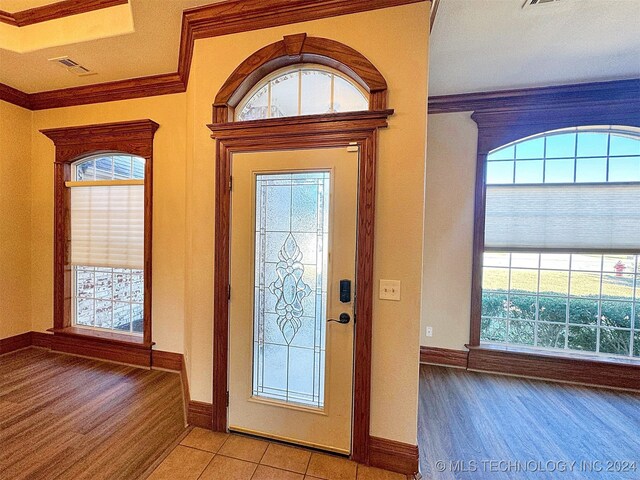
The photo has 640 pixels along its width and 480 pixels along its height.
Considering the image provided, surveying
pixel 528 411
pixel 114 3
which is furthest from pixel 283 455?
pixel 114 3

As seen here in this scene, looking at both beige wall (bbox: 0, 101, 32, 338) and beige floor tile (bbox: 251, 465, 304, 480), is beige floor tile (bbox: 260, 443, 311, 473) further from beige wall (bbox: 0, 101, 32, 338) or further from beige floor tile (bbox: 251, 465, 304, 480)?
beige wall (bbox: 0, 101, 32, 338)

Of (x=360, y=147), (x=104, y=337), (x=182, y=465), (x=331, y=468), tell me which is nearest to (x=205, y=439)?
(x=182, y=465)

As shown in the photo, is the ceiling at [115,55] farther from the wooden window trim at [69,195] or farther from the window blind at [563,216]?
the window blind at [563,216]

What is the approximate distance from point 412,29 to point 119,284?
3955 mm

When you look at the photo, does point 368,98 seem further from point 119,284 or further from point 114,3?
point 119,284

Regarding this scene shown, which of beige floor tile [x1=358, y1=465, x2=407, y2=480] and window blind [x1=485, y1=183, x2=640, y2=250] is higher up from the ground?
window blind [x1=485, y1=183, x2=640, y2=250]

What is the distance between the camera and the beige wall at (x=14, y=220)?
11.1 feet

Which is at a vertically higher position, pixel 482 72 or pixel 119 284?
pixel 482 72

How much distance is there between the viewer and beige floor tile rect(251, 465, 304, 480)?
1768 mm

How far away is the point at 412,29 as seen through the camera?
5.98 ft

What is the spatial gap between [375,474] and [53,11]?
4372 mm

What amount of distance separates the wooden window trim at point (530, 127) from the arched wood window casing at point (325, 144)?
1.93m

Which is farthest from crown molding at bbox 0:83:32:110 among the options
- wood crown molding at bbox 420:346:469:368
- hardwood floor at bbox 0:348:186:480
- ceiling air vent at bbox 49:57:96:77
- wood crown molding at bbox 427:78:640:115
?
wood crown molding at bbox 420:346:469:368

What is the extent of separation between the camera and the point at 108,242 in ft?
11.1
